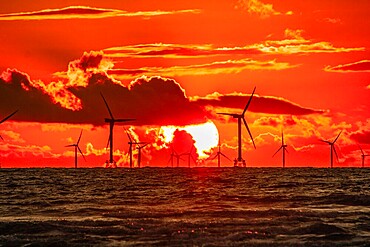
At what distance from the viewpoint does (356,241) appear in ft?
127

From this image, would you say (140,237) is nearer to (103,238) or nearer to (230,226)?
(103,238)

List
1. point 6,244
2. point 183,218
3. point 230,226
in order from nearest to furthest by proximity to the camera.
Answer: point 6,244, point 230,226, point 183,218

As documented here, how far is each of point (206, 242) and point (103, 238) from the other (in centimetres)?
599

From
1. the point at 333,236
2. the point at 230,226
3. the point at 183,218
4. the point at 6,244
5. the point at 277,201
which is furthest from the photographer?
the point at 277,201

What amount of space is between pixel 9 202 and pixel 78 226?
2868 centimetres

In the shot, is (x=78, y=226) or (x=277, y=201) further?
(x=277, y=201)

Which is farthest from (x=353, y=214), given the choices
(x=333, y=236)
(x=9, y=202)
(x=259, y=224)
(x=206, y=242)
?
(x=9, y=202)

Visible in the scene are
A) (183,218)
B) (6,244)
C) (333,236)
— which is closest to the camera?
(6,244)

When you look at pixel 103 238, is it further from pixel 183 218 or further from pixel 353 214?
pixel 353 214

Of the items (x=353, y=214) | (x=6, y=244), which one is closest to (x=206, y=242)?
(x=6, y=244)

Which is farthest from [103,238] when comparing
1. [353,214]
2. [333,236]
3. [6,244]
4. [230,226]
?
[353,214]

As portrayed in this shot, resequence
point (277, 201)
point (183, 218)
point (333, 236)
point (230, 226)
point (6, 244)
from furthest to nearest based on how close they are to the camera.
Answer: point (277, 201) < point (183, 218) < point (230, 226) < point (333, 236) < point (6, 244)

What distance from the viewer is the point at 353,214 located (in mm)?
54625

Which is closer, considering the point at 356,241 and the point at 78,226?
the point at 356,241
